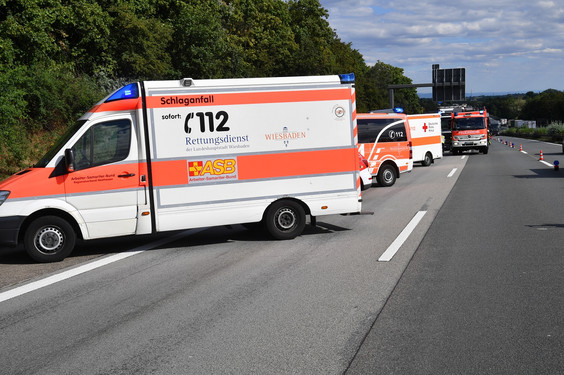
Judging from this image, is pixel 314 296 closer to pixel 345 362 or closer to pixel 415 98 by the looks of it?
pixel 345 362

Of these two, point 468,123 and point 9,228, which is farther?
point 468,123

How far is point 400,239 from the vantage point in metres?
10.2

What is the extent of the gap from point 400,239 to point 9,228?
233 inches

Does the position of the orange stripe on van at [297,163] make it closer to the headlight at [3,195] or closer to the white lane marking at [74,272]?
the white lane marking at [74,272]

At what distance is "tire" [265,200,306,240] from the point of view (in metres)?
10.5

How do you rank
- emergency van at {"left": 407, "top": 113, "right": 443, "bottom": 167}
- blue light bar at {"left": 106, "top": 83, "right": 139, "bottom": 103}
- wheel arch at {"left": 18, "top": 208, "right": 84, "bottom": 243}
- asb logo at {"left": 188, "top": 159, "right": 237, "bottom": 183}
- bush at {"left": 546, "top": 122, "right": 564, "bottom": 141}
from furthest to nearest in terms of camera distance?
bush at {"left": 546, "top": 122, "right": 564, "bottom": 141} → emergency van at {"left": 407, "top": 113, "right": 443, "bottom": 167} → asb logo at {"left": 188, "top": 159, "right": 237, "bottom": 183} → blue light bar at {"left": 106, "top": 83, "right": 139, "bottom": 103} → wheel arch at {"left": 18, "top": 208, "right": 84, "bottom": 243}

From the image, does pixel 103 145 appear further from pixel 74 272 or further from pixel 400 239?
pixel 400 239

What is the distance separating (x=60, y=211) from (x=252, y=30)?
46333mm

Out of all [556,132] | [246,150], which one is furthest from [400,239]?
[556,132]

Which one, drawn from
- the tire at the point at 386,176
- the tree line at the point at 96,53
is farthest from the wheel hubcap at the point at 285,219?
the tree line at the point at 96,53

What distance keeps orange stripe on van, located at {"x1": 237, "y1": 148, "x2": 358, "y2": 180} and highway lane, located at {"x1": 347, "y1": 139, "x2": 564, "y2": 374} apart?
1.91 m

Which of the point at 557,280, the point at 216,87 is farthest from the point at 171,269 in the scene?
the point at 557,280

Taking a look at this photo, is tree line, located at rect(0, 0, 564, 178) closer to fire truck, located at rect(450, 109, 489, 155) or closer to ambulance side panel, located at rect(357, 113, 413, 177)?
ambulance side panel, located at rect(357, 113, 413, 177)

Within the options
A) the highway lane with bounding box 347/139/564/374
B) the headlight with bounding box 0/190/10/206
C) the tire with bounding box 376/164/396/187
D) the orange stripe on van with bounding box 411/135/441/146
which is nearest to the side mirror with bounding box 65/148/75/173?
the headlight with bounding box 0/190/10/206
